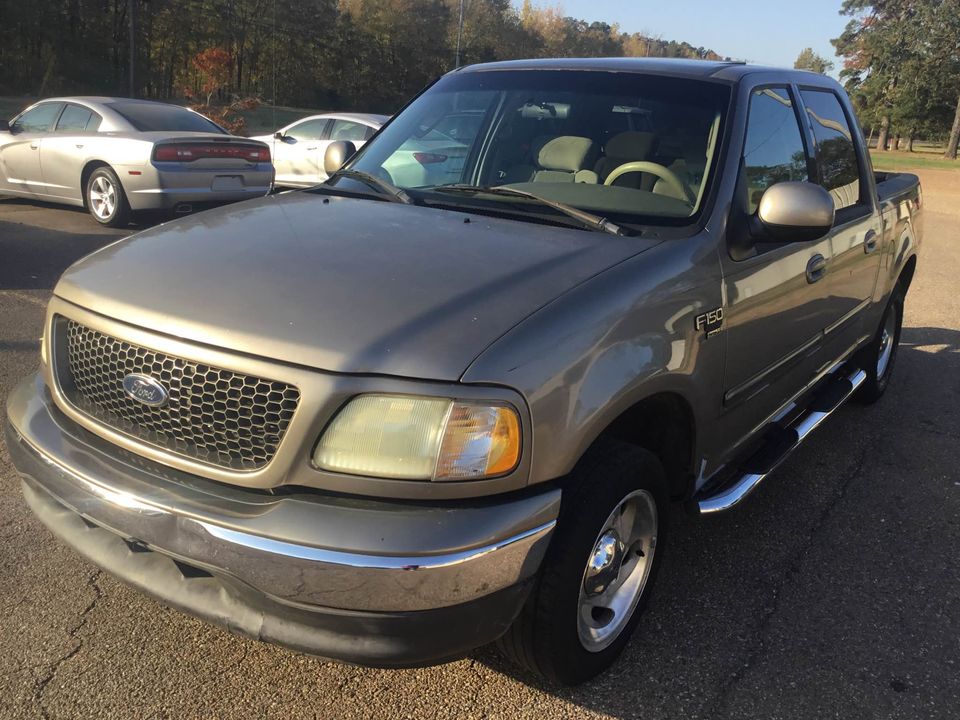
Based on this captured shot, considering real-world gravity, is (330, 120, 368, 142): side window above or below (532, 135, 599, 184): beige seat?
below

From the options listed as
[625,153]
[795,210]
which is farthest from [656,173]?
[795,210]

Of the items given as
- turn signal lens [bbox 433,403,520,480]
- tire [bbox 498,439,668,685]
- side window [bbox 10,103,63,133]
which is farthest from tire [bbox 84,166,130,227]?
turn signal lens [bbox 433,403,520,480]

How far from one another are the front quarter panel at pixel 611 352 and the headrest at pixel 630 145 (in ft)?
1.94

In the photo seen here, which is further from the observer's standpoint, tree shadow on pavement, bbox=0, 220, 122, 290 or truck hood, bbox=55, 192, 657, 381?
tree shadow on pavement, bbox=0, 220, 122, 290

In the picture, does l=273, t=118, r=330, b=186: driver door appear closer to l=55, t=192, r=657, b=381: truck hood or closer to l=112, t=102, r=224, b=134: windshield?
l=112, t=102, r=224, b=134: windshield

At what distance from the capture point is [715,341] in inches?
108

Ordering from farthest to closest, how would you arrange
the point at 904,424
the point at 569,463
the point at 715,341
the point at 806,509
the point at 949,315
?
the point at 949,315, the point at 904,424, the point at 806,509, the point at 715,341, the point at 569,463

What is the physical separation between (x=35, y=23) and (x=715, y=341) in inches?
1719

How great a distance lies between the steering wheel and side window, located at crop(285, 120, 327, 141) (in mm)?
10734

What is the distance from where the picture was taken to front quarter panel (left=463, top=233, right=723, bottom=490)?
205 cm

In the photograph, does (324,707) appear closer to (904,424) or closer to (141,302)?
(141,302)

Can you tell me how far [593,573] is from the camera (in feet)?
8.14

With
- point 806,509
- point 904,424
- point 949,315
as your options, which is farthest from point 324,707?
point 949,315

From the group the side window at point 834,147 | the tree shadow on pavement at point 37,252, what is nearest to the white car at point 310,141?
the tree shadow on pavement at point 37,252
